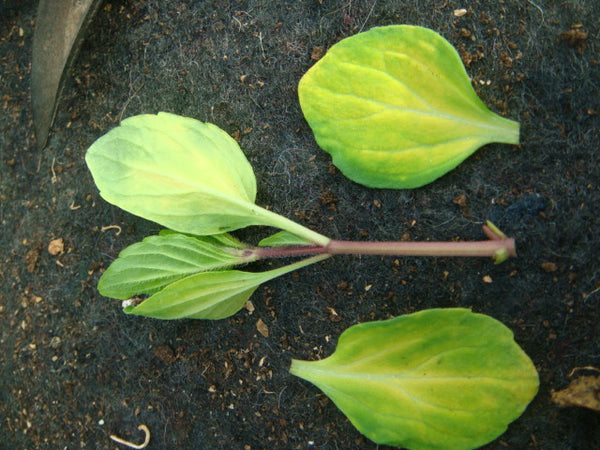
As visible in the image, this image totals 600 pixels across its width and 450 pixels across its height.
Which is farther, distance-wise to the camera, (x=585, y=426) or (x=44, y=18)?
(x=44, y=18)

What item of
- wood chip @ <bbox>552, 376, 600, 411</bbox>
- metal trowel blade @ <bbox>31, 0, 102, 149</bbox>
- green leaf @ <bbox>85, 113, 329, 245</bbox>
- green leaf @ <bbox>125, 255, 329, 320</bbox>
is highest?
metal trowel blade @ <bbox>31, 0, 102, 149</bbox>

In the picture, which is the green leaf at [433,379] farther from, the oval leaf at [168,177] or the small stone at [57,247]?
the small stone at [57,247]

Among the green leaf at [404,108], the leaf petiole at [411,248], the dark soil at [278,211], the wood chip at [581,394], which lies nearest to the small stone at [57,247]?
the dark soil at [278,211]

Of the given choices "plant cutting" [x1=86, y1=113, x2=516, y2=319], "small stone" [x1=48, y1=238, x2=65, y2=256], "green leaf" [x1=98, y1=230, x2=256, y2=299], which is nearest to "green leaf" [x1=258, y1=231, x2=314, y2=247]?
"plant cutting" [x1=86, y1=113, x2=516, y2=319]

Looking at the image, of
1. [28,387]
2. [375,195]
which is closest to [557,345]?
[375,195]

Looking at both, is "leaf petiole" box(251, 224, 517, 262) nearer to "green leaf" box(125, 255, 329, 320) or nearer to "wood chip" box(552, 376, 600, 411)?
"green leaf" box(125, 255, 329, 320)

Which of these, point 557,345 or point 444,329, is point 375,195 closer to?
point 444,329
